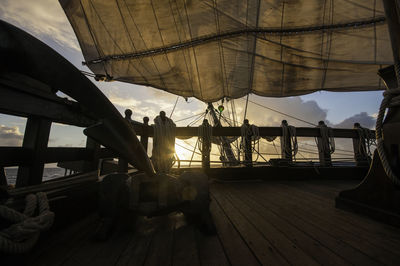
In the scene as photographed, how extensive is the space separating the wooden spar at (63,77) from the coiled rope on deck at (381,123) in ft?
7.58

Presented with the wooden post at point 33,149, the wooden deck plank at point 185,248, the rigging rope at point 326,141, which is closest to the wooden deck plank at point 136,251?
the wooden deck plank at point 185,248

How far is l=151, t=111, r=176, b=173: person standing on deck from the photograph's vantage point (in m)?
3.27

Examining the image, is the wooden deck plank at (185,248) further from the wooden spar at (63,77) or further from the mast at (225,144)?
the mast at (225,144)

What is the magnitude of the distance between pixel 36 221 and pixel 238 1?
12.1m

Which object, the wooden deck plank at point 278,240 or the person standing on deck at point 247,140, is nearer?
the wooden deck plank at point 278,240

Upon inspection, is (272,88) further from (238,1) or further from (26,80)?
(26,80)

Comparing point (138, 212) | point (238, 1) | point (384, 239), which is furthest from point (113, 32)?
point (384, 239)

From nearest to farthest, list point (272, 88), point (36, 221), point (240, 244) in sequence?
point (36, 221) < point (240, 244) < point (272, 88)

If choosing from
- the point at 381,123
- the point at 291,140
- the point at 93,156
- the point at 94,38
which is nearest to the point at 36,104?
the point at 93,156

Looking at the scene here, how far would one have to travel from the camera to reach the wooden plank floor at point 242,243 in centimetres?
106

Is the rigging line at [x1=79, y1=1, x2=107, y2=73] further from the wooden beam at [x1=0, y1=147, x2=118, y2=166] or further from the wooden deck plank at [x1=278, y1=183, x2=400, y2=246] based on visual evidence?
the wooden deck plank at [x1=278, y1=183, x2=400, y2=246]

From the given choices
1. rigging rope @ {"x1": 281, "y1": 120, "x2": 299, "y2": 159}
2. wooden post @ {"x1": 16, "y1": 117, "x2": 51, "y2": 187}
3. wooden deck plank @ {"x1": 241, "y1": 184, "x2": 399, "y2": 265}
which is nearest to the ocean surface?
wooden post @ {"x1": 16, "y1": 117, "x2": 51, "y2": 187}

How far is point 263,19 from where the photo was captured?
32.9ft

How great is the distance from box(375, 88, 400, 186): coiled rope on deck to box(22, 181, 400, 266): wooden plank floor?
0.49 meters
